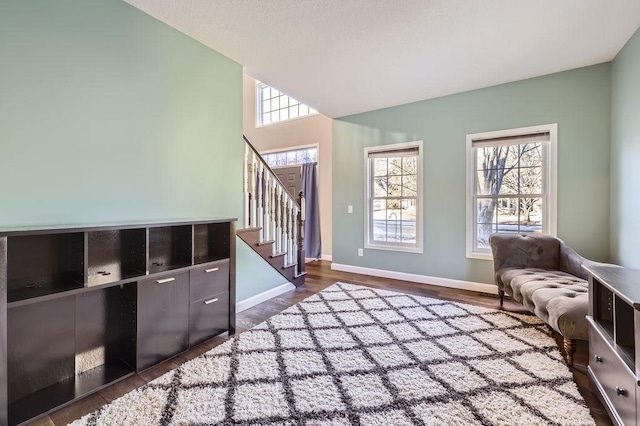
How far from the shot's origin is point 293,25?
2.33 meters

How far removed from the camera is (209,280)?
91.0 inches

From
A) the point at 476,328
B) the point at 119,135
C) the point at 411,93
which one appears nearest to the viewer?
the point at 119,135

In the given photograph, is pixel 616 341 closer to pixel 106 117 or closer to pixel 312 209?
pixel 106 117

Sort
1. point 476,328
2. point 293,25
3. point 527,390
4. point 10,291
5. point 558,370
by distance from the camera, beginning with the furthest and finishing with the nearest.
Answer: point 476,328 < point 293,25 < point 558,370 < point 527,390 < point 10,291

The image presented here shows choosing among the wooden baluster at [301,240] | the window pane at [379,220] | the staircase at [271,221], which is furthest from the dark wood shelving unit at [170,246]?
the window pane at [379,220]

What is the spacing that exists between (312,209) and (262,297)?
8.74 ft

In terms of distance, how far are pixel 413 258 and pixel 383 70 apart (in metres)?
2.51

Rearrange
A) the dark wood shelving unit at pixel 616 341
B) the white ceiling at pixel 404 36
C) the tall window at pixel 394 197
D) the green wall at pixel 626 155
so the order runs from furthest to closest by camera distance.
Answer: the tall window at pixel 394 197 → the green wall at pixel 626 155 → the white ceiling at pixel 404 36 → the dark wood shelving unit at pixel 616 341

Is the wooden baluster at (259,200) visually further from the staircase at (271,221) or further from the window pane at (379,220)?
the window pane at (379,220)

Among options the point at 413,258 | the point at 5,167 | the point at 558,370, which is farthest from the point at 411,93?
the point at 5,167

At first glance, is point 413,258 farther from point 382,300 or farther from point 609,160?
point 609,160

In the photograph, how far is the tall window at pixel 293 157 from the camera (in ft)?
18.4

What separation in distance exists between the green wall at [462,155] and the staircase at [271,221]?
3.45 ft

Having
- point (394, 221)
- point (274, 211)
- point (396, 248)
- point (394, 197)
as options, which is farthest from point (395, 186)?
point (274, 211)
